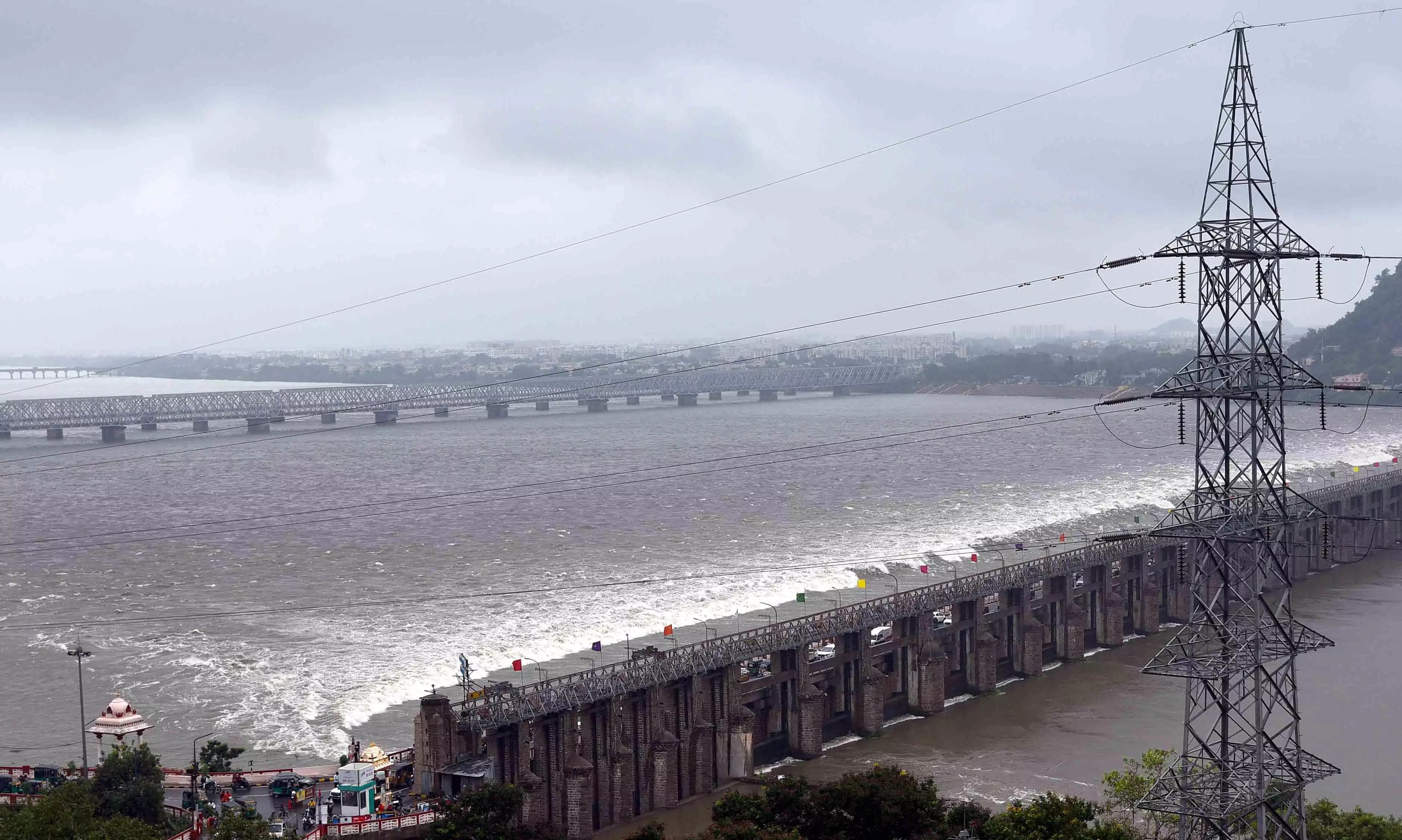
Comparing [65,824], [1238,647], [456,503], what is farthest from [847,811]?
[456,503]

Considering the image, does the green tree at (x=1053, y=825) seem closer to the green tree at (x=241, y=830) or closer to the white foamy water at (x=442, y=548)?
the green tree at (x=241, y=830)

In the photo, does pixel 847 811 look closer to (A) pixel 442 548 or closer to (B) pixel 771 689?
(B) pixel 771 689

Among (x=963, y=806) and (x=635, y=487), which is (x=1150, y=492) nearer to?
(x=635, y=487)

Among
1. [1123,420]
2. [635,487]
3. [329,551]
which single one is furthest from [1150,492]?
[1123,420]

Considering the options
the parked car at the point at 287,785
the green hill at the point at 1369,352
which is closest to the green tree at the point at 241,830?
the parked car at the point at 287,785

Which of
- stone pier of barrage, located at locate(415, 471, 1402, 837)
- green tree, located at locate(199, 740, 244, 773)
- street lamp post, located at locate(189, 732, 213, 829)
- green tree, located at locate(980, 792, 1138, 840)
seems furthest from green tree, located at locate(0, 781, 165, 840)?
green tree, located at locate(980, 792, 1138, 840)

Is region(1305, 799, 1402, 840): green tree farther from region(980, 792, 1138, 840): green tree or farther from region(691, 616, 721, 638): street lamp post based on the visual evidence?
region(691, 616, 721, 638): street lamp post

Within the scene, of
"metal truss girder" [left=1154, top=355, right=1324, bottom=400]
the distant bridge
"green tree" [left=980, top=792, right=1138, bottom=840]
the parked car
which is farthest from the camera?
the distant bridge
